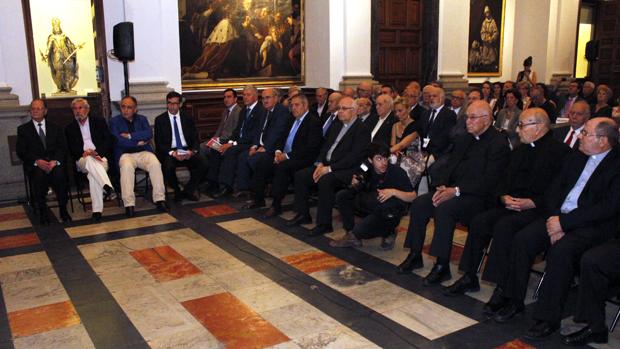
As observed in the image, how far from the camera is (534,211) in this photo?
4.10 metres

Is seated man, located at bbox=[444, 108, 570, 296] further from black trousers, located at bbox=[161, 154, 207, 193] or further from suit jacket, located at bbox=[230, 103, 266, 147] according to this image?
black trousers, located at bbox=[161, 154, 207, 193]

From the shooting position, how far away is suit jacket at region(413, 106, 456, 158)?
651 centimetres

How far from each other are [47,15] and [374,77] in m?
5.78

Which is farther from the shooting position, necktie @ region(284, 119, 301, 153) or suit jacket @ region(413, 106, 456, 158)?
necktie @ region(284, 119, 301, 153)

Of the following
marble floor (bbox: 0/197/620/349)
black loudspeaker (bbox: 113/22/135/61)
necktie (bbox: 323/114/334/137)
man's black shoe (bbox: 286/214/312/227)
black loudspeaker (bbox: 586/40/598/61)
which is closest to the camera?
marble floor (bbox: 0/197/620/349)

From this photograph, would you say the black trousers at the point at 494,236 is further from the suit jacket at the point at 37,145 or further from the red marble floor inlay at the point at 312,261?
the suit jacket at the point at 37,145

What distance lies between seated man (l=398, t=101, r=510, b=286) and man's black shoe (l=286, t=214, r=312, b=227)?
5.75 feet

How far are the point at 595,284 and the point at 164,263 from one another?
3479mm

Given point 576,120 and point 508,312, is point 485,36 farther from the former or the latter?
point 508,312

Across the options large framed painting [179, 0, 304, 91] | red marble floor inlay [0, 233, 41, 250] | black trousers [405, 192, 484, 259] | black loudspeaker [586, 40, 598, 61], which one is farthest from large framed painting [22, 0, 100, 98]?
black loudspeaker [586, 40, 598, 61]

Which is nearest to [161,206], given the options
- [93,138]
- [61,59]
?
[93,138]

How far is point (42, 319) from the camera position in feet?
13.0

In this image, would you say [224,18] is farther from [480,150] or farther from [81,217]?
[480,150]

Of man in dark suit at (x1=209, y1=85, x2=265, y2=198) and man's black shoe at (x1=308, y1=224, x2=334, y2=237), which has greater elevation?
man in dark suit at (x1=209, y1=85, x2=265, y2=198)
